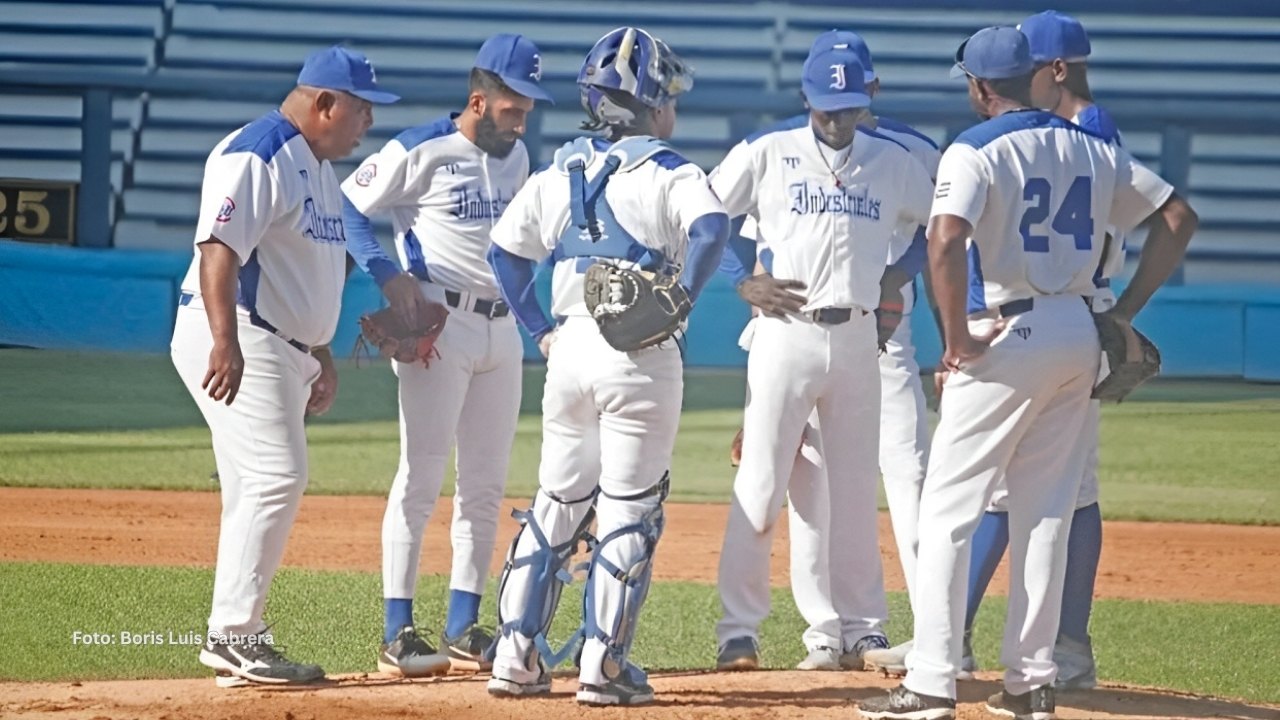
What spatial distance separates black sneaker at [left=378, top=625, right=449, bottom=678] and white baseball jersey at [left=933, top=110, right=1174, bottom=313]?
5.99 feet

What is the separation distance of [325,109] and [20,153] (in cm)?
1208

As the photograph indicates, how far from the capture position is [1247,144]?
53.1 feet

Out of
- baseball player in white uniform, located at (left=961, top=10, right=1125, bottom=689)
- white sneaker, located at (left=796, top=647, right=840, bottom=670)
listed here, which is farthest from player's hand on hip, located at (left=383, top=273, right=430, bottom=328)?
baseball player in white uniform, located at (left=961, top=10, right=1125, bottom=689)

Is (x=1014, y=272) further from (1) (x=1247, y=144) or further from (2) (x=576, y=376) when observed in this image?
(1) (x=1247, y=144)

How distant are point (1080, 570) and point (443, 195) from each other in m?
2.15

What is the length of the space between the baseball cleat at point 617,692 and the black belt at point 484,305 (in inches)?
48.9

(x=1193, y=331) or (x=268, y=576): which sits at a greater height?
(x=1193, y=331)

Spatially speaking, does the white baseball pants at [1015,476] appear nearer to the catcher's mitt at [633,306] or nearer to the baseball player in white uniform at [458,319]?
the catcher's mitt at [633,306]

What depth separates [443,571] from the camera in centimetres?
747

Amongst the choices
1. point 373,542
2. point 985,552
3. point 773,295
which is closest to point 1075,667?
point 985,552

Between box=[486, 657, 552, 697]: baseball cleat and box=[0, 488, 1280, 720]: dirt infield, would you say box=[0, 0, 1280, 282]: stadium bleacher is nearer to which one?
box=[0, 488, 1280, 720]: dirt infield

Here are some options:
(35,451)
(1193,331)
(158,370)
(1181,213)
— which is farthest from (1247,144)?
(1181,213)

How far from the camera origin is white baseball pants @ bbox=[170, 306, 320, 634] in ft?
14.6

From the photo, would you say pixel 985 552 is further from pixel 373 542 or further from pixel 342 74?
pixel 373 542
